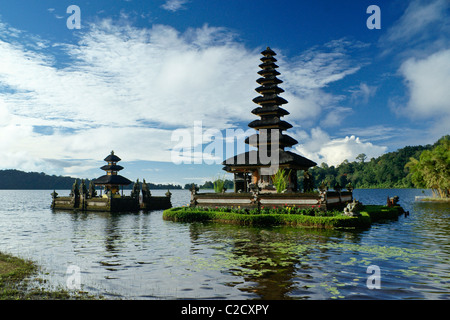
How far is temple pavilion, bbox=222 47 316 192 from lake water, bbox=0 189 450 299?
15654 millimetres

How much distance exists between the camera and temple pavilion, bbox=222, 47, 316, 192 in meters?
37.8

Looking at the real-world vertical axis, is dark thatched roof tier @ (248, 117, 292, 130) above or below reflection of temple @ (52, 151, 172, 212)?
above

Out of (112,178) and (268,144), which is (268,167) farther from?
(112,178)

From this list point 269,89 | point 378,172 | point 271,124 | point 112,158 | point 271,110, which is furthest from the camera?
point 378,172

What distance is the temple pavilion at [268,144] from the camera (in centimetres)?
3781

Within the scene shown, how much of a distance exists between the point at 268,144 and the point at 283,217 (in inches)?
592

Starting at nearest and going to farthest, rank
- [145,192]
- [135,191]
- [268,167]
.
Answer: [268,167], [145,192], [135,191]

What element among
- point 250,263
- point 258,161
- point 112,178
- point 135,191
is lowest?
point 250,263

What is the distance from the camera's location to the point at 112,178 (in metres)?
55.7

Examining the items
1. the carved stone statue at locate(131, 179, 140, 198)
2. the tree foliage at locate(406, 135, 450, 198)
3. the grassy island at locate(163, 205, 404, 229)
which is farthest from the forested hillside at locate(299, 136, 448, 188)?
the grassy island at locate(163, 205, 404, 229)

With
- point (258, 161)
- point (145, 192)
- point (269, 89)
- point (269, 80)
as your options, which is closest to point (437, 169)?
point (269, 89)

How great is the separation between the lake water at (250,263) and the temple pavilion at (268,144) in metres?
15.7

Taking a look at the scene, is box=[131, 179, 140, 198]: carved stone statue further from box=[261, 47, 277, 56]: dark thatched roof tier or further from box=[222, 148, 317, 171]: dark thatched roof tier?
box=[261, 47, 277, 56]: dark thatched roof tier
